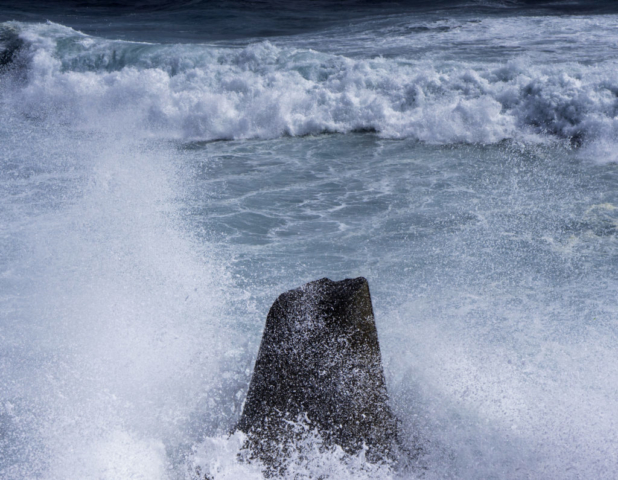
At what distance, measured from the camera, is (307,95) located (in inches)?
489

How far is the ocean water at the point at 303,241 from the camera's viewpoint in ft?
11.4

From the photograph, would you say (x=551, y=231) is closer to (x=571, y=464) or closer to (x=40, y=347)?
(x=571, y=464)

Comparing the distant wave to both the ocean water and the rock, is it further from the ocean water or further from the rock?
the rock

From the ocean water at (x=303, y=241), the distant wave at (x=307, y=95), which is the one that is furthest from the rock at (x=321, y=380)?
the distant wave at (x=307, y=95)

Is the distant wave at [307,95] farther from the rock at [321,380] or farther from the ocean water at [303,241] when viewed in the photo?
the rock at [321,380]

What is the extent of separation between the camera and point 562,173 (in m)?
8.56

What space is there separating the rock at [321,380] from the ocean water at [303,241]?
0.10 m

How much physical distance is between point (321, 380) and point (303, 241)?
12.4 ft

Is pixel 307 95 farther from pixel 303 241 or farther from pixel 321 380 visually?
pixel 321 380

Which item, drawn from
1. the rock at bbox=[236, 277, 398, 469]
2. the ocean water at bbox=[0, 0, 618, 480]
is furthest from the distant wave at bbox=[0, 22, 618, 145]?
the rock at bbox=[236, 277, 398, 469]

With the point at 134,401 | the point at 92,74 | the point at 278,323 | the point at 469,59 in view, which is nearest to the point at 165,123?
the point at 92,74

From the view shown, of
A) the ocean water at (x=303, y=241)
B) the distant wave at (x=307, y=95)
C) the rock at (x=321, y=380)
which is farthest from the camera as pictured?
the distant wave at (x=307, y=95)

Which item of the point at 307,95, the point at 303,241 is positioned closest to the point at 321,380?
the point at 303,241

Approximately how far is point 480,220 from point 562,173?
2436mm
